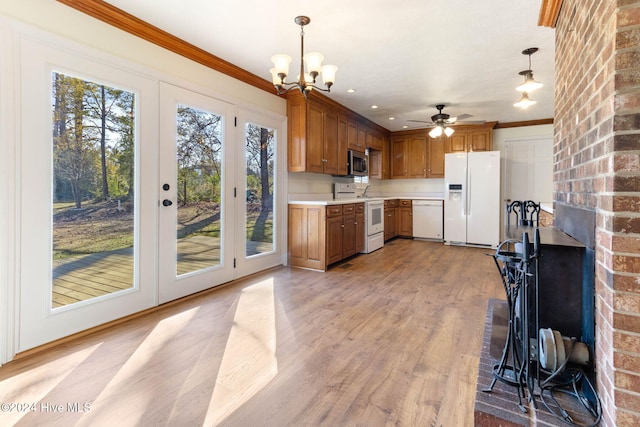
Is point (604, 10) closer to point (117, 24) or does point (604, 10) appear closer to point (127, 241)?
point (117, 24)

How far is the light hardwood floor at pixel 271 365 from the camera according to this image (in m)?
1.48

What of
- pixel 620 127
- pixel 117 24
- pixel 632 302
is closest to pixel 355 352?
pixel 632 302

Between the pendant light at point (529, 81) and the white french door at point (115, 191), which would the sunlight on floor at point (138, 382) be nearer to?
the white french door at point (115, 191)

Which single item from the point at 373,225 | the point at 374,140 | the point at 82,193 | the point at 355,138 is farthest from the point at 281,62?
the point at 374,140

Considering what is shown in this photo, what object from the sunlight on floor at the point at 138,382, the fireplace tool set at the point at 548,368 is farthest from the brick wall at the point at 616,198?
the sunlight on floor at the point at 138,382

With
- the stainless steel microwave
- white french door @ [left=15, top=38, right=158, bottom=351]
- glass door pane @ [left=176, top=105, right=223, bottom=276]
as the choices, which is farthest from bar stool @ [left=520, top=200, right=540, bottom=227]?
white french door @ [left=15, top=38, right=158, bottom=351]

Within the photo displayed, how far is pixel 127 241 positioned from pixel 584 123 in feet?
10.2

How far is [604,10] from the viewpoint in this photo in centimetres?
120

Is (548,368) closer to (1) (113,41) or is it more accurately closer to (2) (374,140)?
(1) (113,41)

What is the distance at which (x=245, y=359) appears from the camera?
195 centimetres

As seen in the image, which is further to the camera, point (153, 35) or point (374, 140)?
point (374, 140)

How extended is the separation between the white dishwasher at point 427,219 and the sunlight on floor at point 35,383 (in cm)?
577

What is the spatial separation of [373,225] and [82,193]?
4107mm

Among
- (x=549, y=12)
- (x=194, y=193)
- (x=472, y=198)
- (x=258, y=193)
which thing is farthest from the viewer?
(x=472, y=198)
